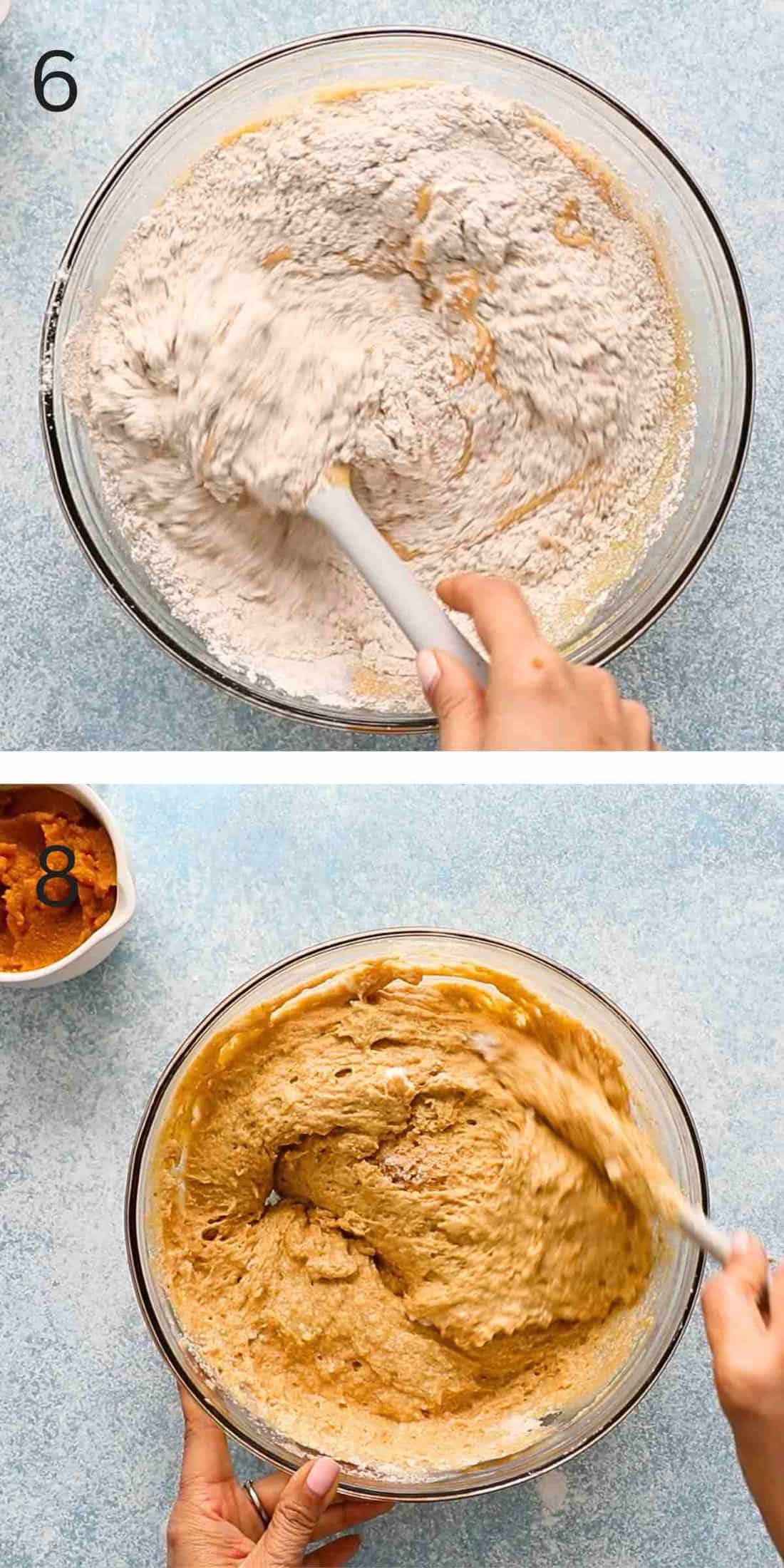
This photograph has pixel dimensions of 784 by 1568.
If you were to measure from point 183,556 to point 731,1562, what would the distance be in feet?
3.31

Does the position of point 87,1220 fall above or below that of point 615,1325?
above

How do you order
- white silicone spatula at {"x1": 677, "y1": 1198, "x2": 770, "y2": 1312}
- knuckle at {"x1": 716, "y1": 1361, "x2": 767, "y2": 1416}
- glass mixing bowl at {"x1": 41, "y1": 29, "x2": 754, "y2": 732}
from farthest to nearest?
glass mixing bowl at {"x1": 41, "y1": 29, "x2": 754, "y2": 732} → white silicone spatula at {"x1": 677, "y1": 1198, "x2": 770, "y2": 1312} → knuckle at {"x1": 716, "y1": 1361, "x2": 767, "y2": 1416}

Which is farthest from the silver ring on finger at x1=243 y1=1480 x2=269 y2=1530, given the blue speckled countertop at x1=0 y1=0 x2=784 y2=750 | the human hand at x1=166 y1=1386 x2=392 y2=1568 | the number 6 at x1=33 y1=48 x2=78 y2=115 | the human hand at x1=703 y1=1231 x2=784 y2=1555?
the number 6 at x1=33 y1=48 x2=78 y2=115

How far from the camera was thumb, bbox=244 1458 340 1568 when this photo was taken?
3.28ft

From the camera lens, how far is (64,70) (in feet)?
3.68

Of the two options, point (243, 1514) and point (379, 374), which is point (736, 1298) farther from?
point (379, 374)

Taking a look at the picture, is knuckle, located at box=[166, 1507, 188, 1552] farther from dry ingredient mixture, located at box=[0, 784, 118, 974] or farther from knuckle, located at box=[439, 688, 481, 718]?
knuckle, located at box=[439, 688, 481, 718]

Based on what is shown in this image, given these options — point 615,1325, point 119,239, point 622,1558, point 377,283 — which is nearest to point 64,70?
point 119,239

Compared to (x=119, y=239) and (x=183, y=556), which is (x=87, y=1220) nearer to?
(x=183, y=556)

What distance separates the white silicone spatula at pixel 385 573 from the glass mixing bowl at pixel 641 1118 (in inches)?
10.4

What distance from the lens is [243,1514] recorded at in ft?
3.50

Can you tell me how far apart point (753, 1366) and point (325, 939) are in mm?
491

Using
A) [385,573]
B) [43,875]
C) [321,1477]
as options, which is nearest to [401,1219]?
[321,1477]

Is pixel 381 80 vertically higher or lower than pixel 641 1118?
higher
